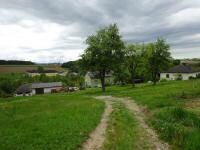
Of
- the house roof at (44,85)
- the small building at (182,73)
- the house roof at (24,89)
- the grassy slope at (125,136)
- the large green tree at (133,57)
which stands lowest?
the house roof at (24,89)

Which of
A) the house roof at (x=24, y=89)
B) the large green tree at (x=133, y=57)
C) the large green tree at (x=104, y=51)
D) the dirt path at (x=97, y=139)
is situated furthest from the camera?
the house roof at (x=24, y=89)

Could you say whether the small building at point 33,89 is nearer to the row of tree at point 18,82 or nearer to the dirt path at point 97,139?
the row of tree at point 18,82

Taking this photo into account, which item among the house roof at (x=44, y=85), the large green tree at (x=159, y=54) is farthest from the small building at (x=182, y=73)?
the house roof at (x=44, y=85)

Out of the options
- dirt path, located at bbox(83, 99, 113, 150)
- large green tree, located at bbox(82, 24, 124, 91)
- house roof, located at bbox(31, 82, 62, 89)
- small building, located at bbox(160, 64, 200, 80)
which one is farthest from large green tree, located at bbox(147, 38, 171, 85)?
dirt path, located at bbox(83, 99, 113, 150)

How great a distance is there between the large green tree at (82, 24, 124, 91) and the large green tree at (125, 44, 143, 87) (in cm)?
1091

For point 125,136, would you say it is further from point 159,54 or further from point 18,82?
point 18,82

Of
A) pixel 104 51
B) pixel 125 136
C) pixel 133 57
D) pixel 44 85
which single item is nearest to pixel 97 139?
pixel 125 136

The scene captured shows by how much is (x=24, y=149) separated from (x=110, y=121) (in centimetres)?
805

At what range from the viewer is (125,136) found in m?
15.5

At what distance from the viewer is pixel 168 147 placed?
14.2 m

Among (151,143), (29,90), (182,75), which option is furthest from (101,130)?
(182,75)

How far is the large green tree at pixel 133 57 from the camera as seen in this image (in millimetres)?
68875

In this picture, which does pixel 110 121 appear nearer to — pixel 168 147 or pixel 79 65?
pixel 168 147

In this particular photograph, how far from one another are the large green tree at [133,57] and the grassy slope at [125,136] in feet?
162
